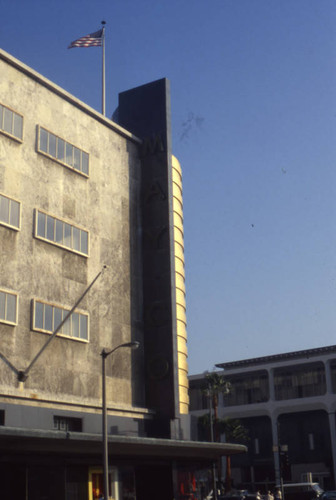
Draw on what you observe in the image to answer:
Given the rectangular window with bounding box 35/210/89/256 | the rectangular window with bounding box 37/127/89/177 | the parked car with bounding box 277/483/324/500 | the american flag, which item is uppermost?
the american flag

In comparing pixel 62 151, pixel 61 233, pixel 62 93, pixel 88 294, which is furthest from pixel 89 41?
pixel 88 294

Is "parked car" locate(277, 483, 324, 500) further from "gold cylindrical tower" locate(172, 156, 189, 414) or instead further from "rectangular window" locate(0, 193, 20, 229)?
"rectangular window" locate(0, 193, 20, 229)

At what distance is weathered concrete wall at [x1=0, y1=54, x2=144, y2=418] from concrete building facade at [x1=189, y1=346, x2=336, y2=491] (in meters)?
55.6

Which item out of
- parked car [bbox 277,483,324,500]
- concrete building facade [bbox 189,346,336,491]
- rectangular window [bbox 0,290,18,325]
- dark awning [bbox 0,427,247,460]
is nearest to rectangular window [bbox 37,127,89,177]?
rectangular window [bbox 0,290,18,325]

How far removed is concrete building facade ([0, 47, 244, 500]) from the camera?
34719 mm

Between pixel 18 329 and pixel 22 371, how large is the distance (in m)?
2.19

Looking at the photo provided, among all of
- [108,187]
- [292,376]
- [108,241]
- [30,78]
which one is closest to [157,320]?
[108,241]

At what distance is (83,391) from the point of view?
3838cm

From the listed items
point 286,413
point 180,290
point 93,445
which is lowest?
point 93,445

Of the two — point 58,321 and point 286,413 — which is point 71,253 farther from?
point 286,413

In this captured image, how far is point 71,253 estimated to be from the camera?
131ft

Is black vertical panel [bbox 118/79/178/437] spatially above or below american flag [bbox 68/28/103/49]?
below

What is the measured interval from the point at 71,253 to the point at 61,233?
1.36 meters

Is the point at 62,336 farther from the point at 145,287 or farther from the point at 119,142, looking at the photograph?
the point at 119,142
